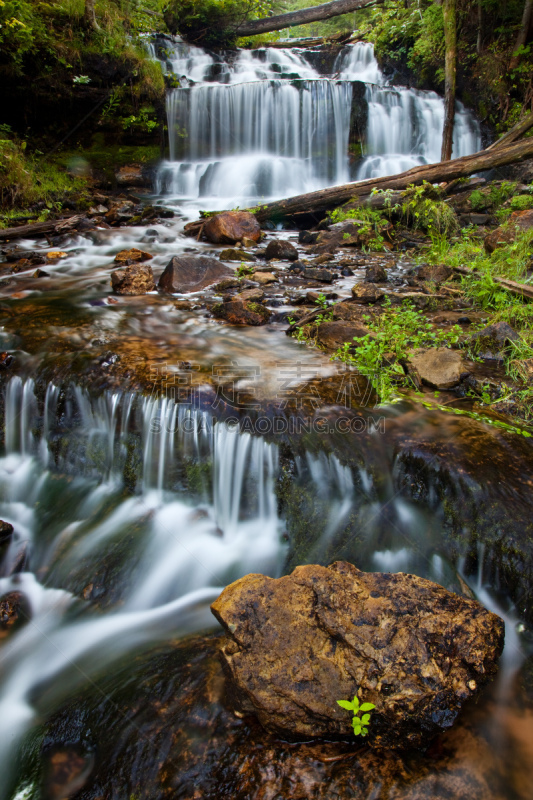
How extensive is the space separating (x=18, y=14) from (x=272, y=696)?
13731mm

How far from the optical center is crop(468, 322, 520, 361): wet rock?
4.11 meters

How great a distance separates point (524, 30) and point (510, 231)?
9183mm

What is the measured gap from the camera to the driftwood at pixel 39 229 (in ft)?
28.0

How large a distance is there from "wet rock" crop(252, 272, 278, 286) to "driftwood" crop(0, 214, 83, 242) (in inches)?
186

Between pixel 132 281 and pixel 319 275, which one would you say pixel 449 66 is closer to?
pixel 319 275

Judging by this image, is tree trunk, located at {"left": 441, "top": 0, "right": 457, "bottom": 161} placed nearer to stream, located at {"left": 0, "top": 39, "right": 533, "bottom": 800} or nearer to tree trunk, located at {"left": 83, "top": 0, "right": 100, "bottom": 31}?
tree trunk, located at {"left": 83, "top": 0, "right": 100, "bottom": 31}

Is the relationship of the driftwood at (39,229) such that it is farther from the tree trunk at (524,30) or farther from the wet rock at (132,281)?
the tree trunk at (524,30)

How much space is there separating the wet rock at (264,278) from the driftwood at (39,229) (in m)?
4.73

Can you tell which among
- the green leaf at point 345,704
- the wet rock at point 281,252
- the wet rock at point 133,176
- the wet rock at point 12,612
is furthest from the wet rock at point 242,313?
the wet rock at point 133,176

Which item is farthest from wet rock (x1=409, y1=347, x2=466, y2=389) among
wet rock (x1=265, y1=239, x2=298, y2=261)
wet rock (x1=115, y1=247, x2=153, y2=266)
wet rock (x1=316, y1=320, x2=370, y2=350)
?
wet rock (x1=115, y1=247, x2=153, y2=266)

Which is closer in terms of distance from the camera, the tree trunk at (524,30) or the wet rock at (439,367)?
the wet rock at (439,367)

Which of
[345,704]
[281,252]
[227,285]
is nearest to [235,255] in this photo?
[281,252]

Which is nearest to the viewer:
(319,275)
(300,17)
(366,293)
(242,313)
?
(242,313)

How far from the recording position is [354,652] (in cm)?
191
